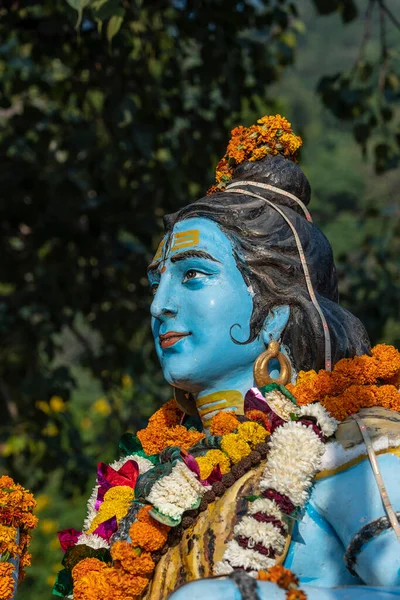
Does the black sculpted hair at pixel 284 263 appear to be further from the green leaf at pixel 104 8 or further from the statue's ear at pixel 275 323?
the green leaf at pixel 104 8

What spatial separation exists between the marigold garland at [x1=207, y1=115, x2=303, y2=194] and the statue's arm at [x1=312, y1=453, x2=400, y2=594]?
52.3 inches

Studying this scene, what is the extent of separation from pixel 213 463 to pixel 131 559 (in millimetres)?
363

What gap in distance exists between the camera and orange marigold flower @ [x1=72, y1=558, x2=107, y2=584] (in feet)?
10.5

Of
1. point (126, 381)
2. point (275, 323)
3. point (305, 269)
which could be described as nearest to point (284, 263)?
point (305, 269)

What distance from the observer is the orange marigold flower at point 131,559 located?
3.12 m

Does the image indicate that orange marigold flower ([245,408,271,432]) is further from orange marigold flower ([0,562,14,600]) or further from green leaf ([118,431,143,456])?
orange marigold flower ([0,562,14,600])

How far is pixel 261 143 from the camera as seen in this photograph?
387 centimetres

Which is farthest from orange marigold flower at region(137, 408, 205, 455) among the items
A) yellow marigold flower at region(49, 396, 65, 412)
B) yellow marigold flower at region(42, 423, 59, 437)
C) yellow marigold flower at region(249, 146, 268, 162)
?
yellow marigold flower at region(42, 423, 59, 437)

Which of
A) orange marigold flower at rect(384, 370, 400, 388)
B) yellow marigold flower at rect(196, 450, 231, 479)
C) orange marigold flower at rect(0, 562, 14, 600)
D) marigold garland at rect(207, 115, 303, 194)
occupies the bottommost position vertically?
orange marigold flower at rect(0, 562, 14, 600)

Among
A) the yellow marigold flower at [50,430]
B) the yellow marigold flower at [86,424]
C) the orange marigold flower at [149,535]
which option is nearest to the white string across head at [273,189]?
the orange marigold flower at [149,535]

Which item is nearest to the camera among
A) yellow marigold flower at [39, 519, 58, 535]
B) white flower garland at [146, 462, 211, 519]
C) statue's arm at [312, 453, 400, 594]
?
statue's arm at [312, 453, 400, 594]

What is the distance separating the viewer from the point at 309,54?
68875 millimetres

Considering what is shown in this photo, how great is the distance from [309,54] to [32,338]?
63573 mm

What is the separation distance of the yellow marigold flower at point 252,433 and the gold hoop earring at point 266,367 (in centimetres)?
25
